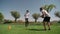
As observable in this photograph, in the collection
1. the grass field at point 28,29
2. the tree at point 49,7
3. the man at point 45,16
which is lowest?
the grass field at point 28,29

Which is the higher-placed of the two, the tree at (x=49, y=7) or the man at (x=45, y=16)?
the tree at (x=49, y=7)

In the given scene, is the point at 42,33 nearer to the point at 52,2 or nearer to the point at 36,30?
the point at 36,30

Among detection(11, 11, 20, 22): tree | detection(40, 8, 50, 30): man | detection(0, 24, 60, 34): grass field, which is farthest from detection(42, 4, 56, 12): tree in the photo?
detection(11, 11, 20, 22): tree

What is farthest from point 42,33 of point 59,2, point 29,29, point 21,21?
point 59,2

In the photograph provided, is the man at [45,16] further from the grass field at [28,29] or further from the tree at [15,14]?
the tree at [15,14]

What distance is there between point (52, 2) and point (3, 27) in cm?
69

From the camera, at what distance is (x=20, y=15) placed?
6.53 feet

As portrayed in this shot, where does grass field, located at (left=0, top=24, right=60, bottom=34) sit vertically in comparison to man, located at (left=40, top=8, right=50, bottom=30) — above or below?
below

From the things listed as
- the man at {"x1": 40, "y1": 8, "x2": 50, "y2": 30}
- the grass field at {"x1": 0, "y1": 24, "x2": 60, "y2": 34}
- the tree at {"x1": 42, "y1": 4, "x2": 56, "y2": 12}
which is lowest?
the grass field at {"x1": 0, "y1": 24, "x2": 60, "y2": 34}

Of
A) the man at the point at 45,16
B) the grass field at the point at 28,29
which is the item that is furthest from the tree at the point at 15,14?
the man at the point at 45,16

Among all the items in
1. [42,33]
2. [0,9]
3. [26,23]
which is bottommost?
[42,33]

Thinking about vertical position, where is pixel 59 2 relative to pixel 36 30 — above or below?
above

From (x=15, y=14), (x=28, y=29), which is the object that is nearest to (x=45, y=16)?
(x=28, y=29)

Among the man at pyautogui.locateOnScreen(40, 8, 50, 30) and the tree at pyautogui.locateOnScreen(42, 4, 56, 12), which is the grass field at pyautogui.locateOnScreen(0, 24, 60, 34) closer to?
the man at pyautogui.locateOnScreen(40, 8, 50, 30)
